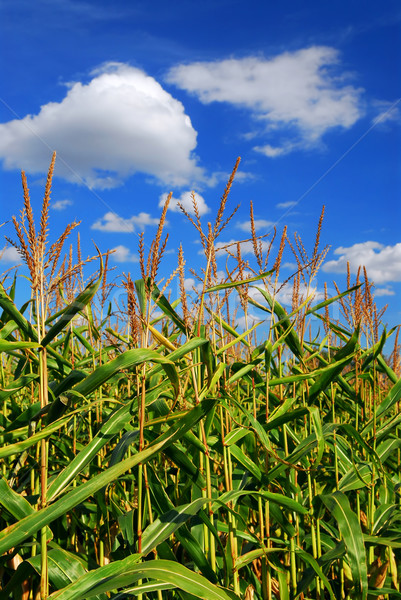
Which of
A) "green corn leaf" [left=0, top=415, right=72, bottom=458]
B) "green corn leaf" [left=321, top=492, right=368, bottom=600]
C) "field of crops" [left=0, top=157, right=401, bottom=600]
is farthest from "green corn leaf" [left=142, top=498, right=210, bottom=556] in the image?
"green corn leaf" [left=321, top=492, right=368, bottom=600]

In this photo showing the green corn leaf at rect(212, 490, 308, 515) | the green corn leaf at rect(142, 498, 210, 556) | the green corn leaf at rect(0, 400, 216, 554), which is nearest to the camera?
the green corn leaf at rect(0, 400, 216, 554)

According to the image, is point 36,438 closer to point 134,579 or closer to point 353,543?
point 134,579

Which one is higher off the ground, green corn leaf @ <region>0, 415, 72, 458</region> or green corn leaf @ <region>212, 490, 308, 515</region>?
green corn leaf @ <region>0, 415, 72, 458</region>

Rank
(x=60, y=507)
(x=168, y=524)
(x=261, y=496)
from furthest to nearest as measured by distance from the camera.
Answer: (x=261, y=496)
(x=168, y=524)
(x=60, y=507)

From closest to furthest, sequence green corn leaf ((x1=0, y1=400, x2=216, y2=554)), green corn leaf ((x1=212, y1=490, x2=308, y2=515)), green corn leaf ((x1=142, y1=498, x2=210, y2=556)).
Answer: green corn leaf ((x1=0, y1=400, x2=216, y2=554)) < green corn leaf ((x1=142, y1=498, x2=210, y2=556)) < green corn leaf ((x1=212, y1=490, x2=308, y2=515))

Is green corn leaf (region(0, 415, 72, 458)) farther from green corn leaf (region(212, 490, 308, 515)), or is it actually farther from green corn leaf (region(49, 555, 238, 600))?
green corn leaf (region(212, 490, 308, 515))

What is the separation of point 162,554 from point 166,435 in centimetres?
83

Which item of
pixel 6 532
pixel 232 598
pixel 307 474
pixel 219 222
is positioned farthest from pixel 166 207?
pixel 307 474

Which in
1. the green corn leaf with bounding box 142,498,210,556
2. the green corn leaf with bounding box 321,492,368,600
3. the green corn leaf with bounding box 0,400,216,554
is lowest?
the green corn leaf with bounding box 321,492,368,600

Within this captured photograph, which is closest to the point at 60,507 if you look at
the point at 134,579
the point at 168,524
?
the point at 134,579

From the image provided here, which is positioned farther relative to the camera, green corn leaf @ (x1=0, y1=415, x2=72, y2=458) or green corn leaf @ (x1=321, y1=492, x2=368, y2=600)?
green corn leaf @ (x1=321, y1=492, x2=368, y2=600)

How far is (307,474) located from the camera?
2617mm

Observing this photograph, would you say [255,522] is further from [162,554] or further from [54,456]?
[54,456]

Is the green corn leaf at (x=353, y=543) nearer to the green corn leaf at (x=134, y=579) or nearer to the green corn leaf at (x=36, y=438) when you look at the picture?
the green corn leaf at (x=134, y=579)
